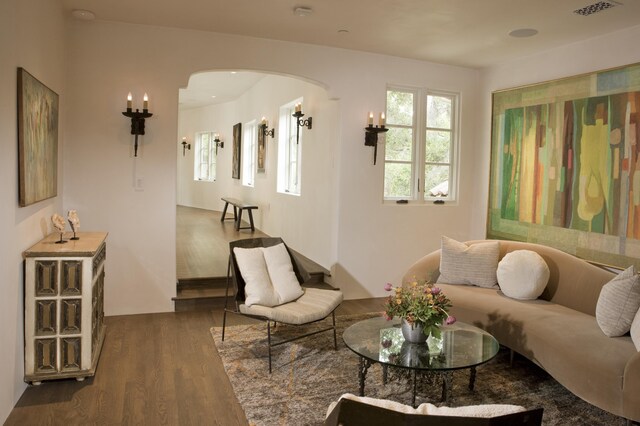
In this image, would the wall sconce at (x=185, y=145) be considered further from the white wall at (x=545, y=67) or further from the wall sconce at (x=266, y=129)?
the white wall at (x=545, y=67)

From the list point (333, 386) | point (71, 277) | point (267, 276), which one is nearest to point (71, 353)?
point (71, 277)

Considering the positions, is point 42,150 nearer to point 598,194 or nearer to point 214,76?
point 598,194

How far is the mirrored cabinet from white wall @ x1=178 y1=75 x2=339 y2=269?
2812 mm

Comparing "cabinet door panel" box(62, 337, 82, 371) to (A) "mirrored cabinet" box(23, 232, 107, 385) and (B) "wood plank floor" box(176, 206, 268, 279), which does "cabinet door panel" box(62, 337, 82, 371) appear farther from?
(B) "wood plank floor" box(176, 206, 268, 279)

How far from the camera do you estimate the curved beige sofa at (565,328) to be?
2.63m

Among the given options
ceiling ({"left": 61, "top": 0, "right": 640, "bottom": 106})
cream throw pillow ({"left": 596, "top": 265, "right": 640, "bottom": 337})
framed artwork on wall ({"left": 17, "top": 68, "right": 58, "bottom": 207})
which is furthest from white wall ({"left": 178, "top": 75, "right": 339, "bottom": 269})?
cream throw pillow ({"left": 596, "top": 265, "right": 640, "bottom": 337})

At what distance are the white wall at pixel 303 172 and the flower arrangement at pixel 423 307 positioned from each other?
2.51 metres

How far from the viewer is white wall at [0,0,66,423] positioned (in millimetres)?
2611

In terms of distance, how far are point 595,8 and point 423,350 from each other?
114 inches

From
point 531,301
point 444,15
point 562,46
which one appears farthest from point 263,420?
point 562,46

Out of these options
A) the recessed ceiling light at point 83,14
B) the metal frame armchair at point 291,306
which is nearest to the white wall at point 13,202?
the recessed ceiling light at point 83,14

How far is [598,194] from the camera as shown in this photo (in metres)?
4.34

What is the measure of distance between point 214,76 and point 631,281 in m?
7.24

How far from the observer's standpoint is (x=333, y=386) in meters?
3.20
